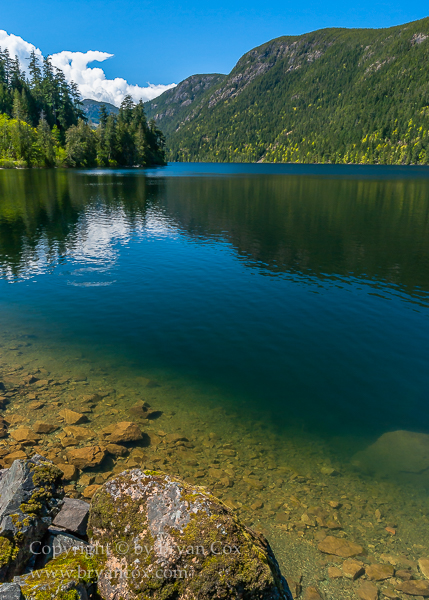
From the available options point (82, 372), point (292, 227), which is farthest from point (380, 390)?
point (292, 227)

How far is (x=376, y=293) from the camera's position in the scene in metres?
27.8

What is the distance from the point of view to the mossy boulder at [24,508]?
550cm

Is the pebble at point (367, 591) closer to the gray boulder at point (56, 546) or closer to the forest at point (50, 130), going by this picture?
the gray boulder at point (56, 546)

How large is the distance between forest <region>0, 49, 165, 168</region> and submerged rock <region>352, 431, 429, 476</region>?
555 ft

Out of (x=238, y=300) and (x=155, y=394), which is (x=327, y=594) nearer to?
(x=155, y=394)

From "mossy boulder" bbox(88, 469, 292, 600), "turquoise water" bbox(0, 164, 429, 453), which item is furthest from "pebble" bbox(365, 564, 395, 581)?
"turquoise water" bbox(0, 164, 429, 453)

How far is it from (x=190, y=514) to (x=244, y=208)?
6402 centimetres

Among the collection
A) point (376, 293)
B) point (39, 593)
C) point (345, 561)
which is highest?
point (39, 593)

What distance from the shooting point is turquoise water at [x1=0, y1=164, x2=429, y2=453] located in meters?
16.4

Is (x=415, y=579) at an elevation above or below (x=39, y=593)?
below

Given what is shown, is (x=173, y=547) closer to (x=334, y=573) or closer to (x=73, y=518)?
(x=73, y=518)

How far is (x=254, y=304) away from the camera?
2591cm

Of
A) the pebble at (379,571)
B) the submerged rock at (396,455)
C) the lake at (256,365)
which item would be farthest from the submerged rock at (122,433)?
the pebble at (379,571)

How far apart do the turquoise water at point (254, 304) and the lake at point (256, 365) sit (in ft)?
0.42
